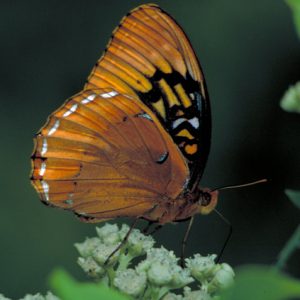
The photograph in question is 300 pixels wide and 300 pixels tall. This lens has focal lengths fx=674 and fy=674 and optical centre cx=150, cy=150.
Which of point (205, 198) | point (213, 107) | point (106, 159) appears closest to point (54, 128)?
point (106, 159)

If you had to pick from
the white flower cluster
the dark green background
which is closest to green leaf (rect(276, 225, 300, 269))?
the white flower cluster

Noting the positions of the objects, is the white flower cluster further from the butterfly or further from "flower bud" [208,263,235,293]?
the butterfly

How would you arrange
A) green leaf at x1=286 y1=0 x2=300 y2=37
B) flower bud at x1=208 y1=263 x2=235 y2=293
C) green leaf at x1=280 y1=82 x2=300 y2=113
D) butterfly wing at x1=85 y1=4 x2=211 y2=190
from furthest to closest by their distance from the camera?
butterfly wing at x1=85 y1=4 x2=211 y2=190 → flower bud at x1=208 y1=263 x2=235 y2=293 → green leaf at x1=280 y1=82 x2=300 y2=113 → green leaf at x1=286 y1=0 x2=300 y2=37

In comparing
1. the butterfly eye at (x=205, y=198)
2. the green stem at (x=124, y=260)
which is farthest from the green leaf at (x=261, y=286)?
the butterfly eye at (x=205, y=198)

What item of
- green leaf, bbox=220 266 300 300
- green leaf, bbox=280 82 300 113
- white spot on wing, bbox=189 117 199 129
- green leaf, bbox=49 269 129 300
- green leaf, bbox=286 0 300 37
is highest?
green leaf, bbox=286 0 300 37

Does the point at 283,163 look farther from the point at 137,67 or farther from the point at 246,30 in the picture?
the point at 137,67

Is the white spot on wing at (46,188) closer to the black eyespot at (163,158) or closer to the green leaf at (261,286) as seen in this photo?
the black eyespot at (163,158)
